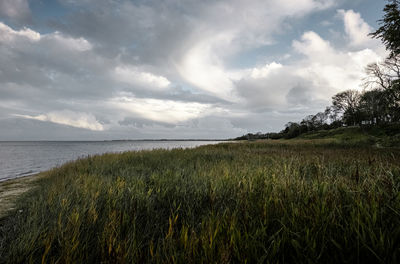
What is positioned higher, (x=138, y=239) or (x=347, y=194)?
(x=347, y=194)

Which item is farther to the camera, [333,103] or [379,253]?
[333,103]

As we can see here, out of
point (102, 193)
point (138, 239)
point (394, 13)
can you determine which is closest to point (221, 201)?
point (138, 239)

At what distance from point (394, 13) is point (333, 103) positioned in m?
51.4

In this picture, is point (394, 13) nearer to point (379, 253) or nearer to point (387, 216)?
point (387, 216)

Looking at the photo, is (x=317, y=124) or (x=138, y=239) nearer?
(x=138, y=239)

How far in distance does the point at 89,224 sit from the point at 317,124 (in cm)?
11515

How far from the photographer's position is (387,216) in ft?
6.40

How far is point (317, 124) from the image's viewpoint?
96.0 metres

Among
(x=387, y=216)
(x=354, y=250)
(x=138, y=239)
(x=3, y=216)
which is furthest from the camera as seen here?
(x=3, y=216)

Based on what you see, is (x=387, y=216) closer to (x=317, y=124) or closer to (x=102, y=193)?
(x=102, y=193)

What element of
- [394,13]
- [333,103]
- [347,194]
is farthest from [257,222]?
[333,103]

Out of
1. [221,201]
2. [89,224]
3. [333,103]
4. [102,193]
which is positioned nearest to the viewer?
[89,224]

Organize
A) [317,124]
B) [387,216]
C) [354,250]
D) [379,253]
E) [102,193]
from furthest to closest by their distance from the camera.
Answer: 1. [317,124]
2. [102,193]
3. [387,216]
4. [354,250]
5. [379,253]

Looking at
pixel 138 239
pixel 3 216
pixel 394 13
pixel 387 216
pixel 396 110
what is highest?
pixel 394 13
